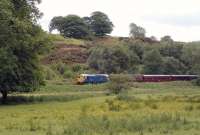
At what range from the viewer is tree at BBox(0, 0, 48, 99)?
56781mm

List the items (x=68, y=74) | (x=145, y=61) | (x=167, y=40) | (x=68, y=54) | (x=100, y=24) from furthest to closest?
(x=100, y=24)
(x=167, y=40)
(x=68, y=54)
(x=145, y=61)
(x=68, y=74)

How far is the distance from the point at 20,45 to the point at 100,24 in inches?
5436

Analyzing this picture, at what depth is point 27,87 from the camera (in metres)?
61.6

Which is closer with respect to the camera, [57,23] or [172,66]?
[172,66]

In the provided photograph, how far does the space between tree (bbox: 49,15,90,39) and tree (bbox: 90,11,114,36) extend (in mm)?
8769

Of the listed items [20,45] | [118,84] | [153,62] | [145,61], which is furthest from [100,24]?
[20,45]

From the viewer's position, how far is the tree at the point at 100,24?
196 metres

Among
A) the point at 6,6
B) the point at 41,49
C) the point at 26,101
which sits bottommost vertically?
the point at 26,101

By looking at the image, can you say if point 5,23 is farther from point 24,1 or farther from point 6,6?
point 24,1

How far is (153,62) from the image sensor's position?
5133 inches

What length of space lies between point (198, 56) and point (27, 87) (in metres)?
67.8

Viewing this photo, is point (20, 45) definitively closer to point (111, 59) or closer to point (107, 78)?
point (107, 78)

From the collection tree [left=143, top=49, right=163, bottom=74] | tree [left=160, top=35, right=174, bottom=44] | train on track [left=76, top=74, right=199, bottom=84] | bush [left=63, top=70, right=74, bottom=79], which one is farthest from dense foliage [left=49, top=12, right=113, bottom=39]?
train on track [left=76, top=74, right=199, bottom=84]

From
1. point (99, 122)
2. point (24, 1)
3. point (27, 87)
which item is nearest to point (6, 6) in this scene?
point (24, 1)
